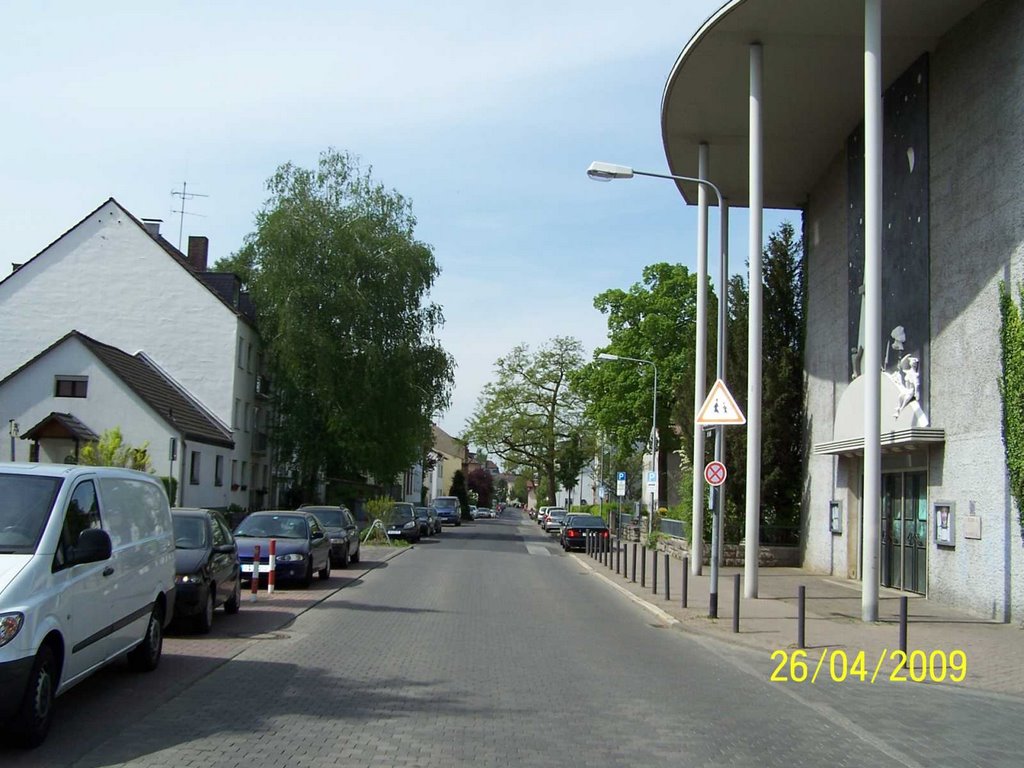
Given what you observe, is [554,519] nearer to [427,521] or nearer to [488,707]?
[427,521]

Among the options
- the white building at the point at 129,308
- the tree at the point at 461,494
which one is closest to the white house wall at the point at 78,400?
the white building at the point at 129,308

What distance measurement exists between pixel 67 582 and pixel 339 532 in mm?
17939

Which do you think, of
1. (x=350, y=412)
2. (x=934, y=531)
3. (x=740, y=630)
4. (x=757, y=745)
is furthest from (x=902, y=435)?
(x=350, y=412)

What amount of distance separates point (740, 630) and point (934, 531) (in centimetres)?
587

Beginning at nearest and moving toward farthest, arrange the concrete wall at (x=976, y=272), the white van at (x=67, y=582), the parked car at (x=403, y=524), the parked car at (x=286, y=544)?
1. the white van at (x=67, y=582)
2. the concrete wall at (x=976, y=272)
3. the parked car at (x=286, y=544)
4. the parked car at (x=403, y=524)

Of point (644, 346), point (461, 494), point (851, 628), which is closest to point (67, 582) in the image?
point (851, 628)

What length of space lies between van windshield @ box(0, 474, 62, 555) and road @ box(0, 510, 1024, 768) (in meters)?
1.34

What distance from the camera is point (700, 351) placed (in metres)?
24.5

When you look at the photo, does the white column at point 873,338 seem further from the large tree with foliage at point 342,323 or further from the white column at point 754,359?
the large tree with foliage at point 342,323

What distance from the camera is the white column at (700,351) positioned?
2397cm

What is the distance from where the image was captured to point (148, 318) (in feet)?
141

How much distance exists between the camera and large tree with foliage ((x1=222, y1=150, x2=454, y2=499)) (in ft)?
141

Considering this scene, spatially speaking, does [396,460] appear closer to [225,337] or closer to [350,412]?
[350,412]

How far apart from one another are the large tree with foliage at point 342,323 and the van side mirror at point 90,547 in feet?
115
